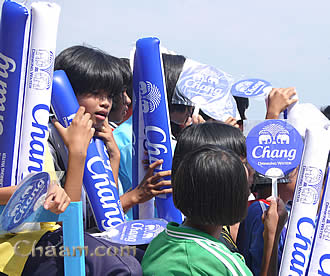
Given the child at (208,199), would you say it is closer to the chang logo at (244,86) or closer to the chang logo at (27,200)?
the chang logo at (27,200)

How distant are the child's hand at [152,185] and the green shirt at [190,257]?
0.55 metres

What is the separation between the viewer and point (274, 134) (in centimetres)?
240

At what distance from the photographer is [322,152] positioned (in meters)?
2.27

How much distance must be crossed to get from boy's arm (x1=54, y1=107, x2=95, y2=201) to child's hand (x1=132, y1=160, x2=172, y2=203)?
1.36 ft

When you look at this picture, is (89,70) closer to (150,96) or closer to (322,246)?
(150,96)

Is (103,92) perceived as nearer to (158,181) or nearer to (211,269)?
(158,181)

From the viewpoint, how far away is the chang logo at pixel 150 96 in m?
2.46

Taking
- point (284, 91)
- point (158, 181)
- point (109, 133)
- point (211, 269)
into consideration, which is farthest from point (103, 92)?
point (211, 269)

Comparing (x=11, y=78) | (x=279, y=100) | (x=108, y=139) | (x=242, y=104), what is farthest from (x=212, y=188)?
(x=242, y=104)

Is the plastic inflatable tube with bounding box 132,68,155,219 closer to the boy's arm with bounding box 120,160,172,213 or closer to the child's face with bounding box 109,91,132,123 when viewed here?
the boy's arm with bounding box 120,160,172,213

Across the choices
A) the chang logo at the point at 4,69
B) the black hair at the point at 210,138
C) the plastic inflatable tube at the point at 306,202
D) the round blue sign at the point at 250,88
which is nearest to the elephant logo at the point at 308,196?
the plastic inflatable tube at the point at 306,202

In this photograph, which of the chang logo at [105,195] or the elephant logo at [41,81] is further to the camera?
the chang logo at [105,195]

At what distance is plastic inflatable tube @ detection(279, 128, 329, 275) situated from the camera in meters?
2.24

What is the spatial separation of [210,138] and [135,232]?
547 millimetres
